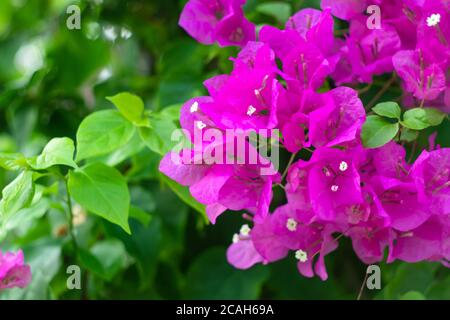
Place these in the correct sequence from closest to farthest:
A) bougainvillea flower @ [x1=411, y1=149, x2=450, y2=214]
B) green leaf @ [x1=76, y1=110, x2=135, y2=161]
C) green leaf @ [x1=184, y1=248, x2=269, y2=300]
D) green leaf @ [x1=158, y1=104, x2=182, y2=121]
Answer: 1. bougainvillea flower @ [x1=411, y1=149, x2=450, y2=214]
2. green leaf @ [x1=76, y1=110, x2=135, y2=161]
3. green leaf @ [x1=158, y1=104, x2=182, y2=121]
4. green leaf @ [x1=184, y1=248, x2=269, y2=300]

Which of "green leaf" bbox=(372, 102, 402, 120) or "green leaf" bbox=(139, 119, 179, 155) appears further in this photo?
"green leaf" bbox=(139, 119, 179, 155)

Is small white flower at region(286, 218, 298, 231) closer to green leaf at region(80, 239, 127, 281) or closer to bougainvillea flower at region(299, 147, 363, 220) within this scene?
bougainvillea flower at region(299, 147, 363, 220)

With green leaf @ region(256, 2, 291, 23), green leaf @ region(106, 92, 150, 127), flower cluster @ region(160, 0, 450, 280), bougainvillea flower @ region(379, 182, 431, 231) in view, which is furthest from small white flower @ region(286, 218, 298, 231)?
green leaf @ region(256, 2, 291, 23)

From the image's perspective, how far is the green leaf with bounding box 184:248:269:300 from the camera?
1.02 metres

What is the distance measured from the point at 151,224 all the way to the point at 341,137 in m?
0.47

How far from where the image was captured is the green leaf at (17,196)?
70cm

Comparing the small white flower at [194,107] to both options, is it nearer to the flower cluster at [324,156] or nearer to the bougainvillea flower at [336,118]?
the flower cluster at [324,156]

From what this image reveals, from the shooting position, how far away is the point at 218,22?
0.83m

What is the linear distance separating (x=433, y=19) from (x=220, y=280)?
56cm

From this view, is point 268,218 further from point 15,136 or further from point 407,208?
point 15,136

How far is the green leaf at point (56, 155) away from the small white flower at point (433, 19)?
42 centimetres

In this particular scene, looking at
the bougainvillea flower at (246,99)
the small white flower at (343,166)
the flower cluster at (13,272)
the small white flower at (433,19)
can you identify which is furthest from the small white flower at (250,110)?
the flower cluster at (13,272)

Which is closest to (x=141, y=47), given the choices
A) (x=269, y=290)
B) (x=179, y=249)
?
(x=179, y=249)

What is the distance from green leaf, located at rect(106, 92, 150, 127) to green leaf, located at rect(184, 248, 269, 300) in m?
0.33
